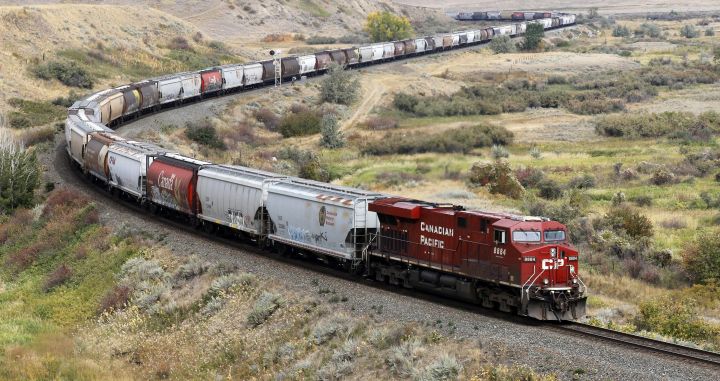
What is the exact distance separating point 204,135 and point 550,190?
27.1 m

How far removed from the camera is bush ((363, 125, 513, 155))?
62.7m

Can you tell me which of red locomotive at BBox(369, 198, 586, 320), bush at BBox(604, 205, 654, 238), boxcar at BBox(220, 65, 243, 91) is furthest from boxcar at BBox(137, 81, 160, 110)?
red locomotive at BBox(369, 198, 586, 320)

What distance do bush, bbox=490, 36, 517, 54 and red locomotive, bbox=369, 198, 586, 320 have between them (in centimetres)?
10772

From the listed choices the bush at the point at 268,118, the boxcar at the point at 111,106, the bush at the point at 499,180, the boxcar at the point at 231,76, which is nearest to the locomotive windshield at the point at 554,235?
the bush at the point at 499,180

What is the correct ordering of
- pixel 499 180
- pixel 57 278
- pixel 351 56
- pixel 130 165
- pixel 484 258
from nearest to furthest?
pixel 484 258
pixel 57 278
pixel 130 165
pixel 499 180
pixel 351 56

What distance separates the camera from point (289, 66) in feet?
296

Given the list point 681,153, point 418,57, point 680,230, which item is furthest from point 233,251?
point 418,57

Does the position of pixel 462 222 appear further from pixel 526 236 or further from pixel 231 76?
pixel 231 76

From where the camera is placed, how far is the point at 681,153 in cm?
5741

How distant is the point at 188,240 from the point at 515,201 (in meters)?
17.0

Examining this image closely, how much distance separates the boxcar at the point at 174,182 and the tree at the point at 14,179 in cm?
920

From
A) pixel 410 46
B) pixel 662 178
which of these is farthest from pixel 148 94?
pixel 410 46

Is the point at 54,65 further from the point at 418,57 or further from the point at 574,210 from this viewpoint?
the point at 574,210

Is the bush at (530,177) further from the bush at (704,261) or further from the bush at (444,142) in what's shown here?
the bush at (704,261)
